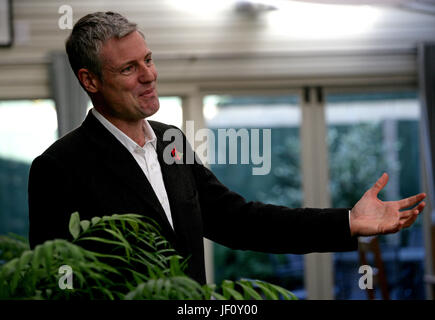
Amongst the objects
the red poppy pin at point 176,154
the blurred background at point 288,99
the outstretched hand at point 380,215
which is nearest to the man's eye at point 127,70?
the red poppy pin at point 176,154

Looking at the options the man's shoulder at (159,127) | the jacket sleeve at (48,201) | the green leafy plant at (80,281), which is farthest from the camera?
the man's shoulder at (159,127)

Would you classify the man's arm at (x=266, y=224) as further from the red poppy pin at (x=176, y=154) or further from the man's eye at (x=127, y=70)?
the man's eye at (x=127, y=70)

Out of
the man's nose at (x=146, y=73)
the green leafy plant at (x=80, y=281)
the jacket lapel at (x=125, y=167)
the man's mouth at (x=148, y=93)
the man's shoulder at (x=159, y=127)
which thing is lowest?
the green leafy plant at (x=80, y=281)

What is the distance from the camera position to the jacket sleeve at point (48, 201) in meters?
1.30

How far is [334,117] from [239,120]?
81cm

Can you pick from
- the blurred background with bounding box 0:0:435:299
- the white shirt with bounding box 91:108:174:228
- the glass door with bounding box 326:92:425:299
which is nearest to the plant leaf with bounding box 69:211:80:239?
the white shirt with bounding box 91:108:174:228

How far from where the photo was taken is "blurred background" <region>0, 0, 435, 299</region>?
5.23 m

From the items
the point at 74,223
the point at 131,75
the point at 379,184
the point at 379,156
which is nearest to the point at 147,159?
the point at 131,75

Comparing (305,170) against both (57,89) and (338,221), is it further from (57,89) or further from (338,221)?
(338,221)

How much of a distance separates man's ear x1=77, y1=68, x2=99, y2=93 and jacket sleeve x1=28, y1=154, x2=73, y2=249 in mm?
204

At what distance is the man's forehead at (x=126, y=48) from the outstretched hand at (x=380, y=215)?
59 cm

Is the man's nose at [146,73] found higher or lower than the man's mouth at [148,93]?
higher

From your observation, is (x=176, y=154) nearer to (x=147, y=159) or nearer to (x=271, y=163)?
(x=147, y=159)
